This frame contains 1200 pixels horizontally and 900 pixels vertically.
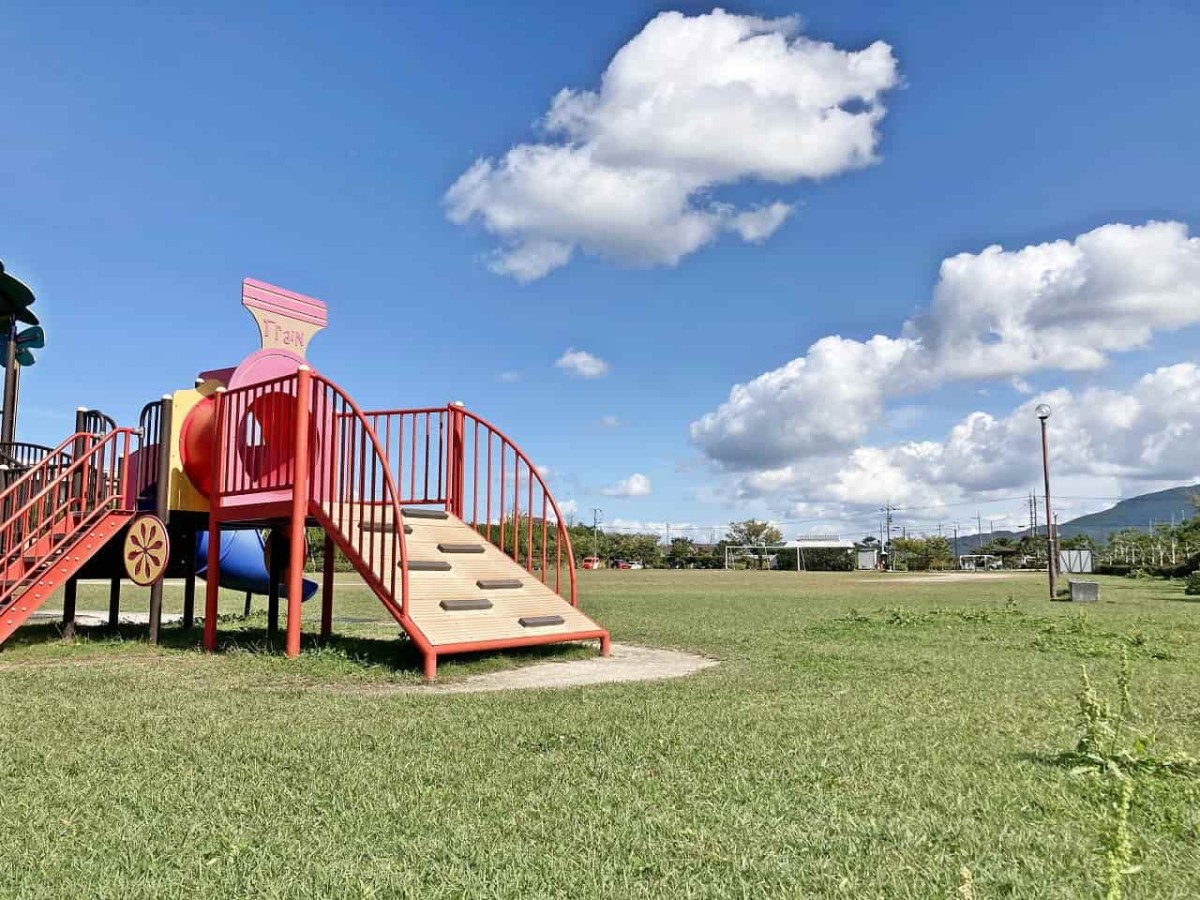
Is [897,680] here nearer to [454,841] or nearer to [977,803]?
[977,803]

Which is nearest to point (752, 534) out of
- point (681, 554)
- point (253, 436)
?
point (681, 554)

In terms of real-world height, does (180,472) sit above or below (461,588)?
above

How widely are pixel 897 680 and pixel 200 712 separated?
4943mm

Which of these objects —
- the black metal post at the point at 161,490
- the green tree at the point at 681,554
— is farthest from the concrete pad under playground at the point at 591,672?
the green tree at the point at 681,554

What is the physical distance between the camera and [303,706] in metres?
5.82

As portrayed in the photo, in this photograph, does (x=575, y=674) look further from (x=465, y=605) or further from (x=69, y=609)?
(x=69, y=609)

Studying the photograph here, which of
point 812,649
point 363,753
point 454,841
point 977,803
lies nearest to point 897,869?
point 977,803

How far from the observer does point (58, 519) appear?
9836 mm

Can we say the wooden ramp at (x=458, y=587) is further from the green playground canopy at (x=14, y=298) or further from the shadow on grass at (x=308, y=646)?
the green playground canopy at (x=14, y=298)

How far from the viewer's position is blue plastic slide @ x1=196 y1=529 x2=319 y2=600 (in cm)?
1314

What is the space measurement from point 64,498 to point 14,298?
4442 mm

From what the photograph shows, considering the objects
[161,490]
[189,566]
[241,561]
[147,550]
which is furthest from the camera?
[241,561]

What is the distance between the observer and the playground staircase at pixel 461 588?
7711 millimetres

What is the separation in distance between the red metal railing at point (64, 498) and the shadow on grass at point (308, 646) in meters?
1.05
